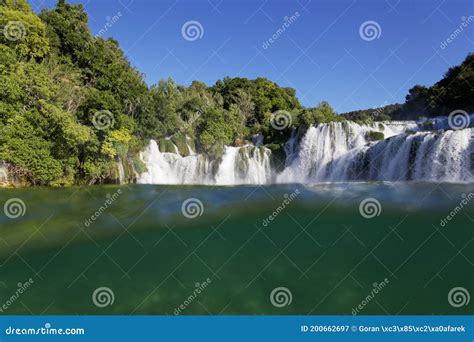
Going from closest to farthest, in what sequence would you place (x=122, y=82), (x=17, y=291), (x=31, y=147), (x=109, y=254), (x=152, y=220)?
(x=17, y=291)
(x=109, y=254)
(x=152, y=220)
(x=31, y=147)
(x=122, y=82)

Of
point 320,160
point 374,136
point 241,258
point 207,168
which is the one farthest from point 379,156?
point 241,258

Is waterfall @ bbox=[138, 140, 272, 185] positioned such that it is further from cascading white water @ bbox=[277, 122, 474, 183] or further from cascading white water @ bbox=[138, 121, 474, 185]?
cascading white water @ bbox=[277, 122, 474, 183]

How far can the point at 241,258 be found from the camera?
754 cm

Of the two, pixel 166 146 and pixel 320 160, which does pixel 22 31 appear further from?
pixel 320 160

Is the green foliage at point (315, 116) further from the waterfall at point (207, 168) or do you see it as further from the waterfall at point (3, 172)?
the waterfall at point (3, 172)

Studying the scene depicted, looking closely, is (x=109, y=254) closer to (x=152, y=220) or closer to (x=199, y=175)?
(x=152, y=220)

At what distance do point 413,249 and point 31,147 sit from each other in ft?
61.0

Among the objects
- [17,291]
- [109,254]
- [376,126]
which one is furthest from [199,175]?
[17,291]

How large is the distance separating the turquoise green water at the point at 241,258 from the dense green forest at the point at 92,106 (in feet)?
24.5

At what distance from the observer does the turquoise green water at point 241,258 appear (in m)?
5.59

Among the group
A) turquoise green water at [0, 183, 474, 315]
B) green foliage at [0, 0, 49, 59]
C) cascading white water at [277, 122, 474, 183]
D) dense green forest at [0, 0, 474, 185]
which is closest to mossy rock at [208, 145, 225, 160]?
dense green forest at [0, 0, 474, 185]

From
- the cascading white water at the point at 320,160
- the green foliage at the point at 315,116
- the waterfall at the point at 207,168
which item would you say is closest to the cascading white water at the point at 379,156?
the cascading white water at the point at 320,160

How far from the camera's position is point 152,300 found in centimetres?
562

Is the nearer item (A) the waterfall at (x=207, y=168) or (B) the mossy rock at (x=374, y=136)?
(B) the mossy rock at (x=374, y=136)
